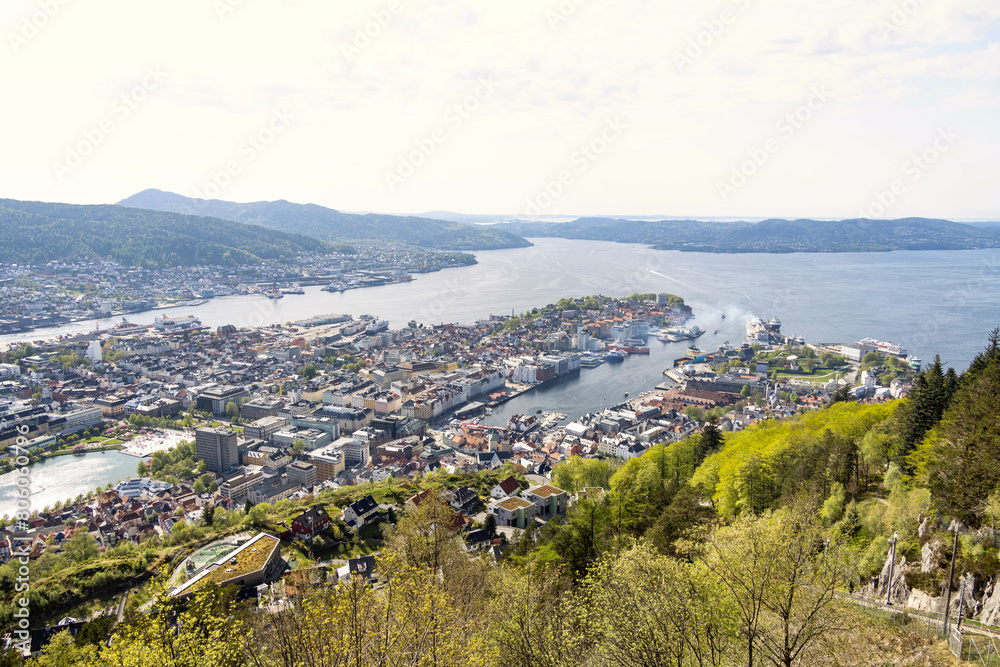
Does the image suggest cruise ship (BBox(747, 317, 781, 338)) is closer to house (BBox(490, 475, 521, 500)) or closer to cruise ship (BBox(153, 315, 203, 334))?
house (BBox(490, 475, 521, 500))

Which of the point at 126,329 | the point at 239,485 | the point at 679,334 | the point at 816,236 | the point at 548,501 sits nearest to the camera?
the point at 548,501

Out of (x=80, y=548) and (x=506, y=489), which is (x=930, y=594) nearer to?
(x=506, y=489)

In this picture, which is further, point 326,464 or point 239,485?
point 326,464

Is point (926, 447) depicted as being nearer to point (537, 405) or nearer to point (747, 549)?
point (747, 549)

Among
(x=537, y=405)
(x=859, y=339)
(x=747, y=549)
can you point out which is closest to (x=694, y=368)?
(x=537, y=405)

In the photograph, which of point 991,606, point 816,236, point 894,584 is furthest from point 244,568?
point 816,236

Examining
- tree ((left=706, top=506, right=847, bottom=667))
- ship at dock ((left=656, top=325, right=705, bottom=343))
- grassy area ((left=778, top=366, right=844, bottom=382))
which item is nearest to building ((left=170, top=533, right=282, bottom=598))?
tree ((left=706, top=506, right=847, bottom=667))

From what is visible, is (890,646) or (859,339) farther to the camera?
(859,339)
